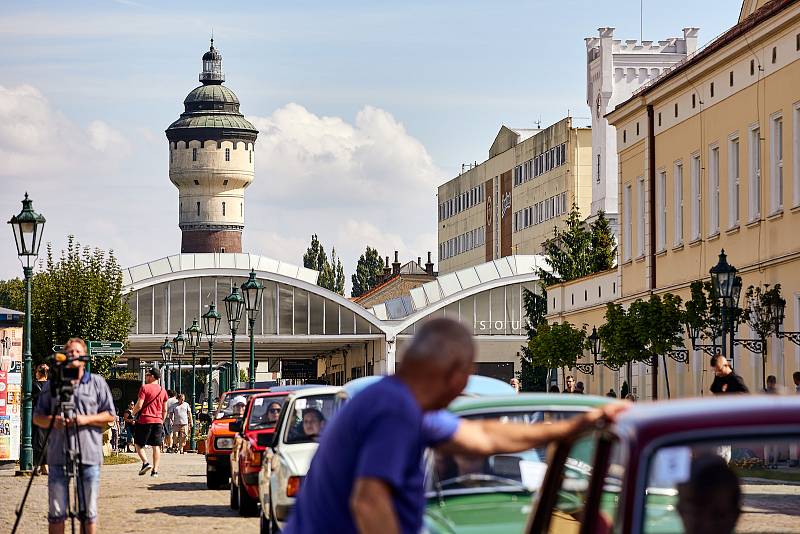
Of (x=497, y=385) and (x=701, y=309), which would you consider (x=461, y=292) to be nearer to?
(x=701, y=309)

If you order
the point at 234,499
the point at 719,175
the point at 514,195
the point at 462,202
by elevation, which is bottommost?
the point at 234,499

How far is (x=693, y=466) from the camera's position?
5.11 metres

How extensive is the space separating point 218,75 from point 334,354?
59862 millimetres

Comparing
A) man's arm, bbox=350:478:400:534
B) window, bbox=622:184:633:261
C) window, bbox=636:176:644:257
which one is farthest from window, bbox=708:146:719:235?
man's arm, bbox=350:478:400:534

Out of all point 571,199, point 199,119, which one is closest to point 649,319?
point 571,199

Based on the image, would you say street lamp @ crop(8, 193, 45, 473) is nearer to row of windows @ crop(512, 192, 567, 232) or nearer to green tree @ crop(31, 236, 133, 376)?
green tree @ crop(31, 236, 133, 376)

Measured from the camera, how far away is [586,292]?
218 feet

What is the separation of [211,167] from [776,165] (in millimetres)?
124665

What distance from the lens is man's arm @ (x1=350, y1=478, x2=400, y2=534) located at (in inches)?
201

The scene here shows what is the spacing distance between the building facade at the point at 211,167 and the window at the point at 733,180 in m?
116

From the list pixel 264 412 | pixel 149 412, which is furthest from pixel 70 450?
pixel 149 412

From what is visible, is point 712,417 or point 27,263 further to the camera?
point 27,263

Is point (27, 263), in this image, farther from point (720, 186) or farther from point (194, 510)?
point (720, 186)

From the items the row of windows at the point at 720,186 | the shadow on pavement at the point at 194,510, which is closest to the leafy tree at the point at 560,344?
the row of windows at the point at 720,186
